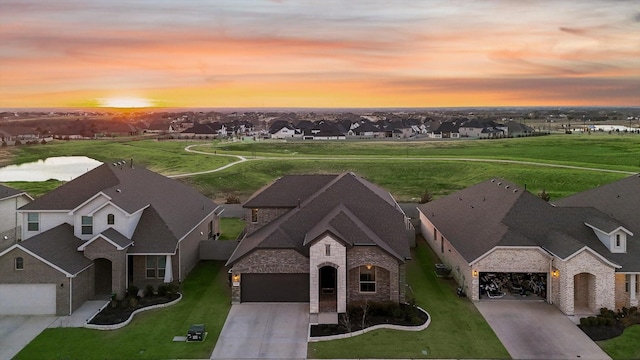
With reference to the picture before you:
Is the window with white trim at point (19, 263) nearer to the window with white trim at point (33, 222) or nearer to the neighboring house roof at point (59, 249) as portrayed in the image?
the neighboring house roof at point (59, 249)

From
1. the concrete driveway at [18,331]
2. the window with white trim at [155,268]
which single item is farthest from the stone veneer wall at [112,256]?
the concrete driveway at [18,331]

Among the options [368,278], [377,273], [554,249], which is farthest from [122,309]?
[554,249]

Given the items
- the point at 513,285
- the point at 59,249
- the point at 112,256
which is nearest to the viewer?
the point at 59,249

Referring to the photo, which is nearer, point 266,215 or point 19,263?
point 19,263

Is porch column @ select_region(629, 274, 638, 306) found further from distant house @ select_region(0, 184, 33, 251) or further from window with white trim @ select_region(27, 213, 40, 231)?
distant house @ select_region(0, 184, 33, 251)

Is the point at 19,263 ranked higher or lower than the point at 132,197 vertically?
lower

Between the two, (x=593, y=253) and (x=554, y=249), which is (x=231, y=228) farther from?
(x=593, y=253)

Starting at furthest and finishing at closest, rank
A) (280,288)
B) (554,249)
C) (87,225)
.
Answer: (87,225) → (280,288) → (554,249)
